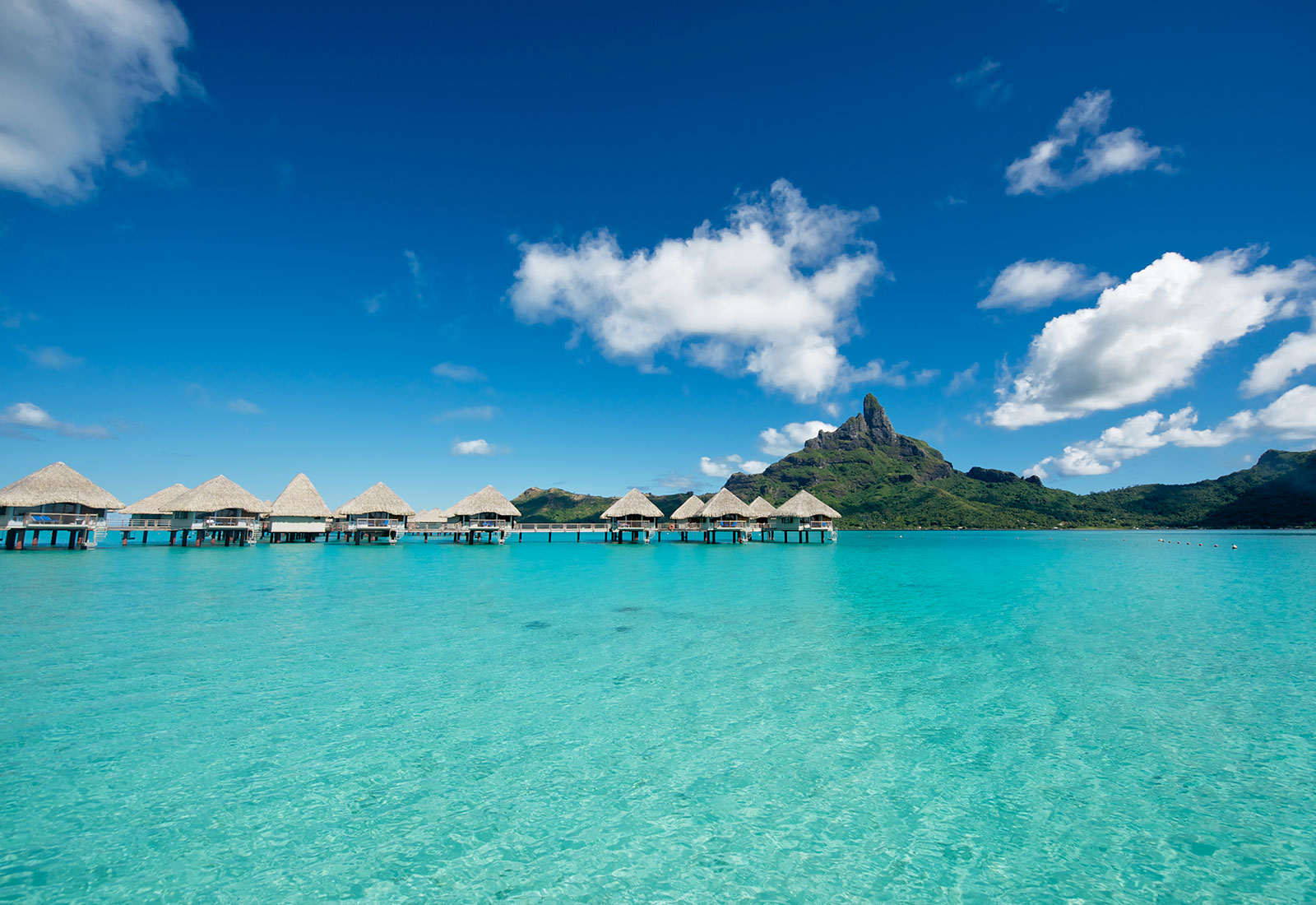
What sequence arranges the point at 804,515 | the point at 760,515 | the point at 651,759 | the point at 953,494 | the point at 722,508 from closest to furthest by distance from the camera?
the point at 651,759 < the point at 804,515 < the point at 722,508 < the point at 760,515 < the point at 953,494

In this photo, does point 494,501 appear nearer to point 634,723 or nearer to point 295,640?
point 295,640

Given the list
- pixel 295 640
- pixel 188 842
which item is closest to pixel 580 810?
pixel 188 842

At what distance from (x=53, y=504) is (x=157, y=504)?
27.2 ft

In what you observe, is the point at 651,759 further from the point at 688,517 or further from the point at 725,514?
the point at 688,517

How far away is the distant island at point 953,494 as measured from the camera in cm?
10050

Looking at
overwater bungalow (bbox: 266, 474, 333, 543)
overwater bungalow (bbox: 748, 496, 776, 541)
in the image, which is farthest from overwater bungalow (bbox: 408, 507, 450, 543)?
overwater bungalow (bbox: 748, 496, 776, 541)

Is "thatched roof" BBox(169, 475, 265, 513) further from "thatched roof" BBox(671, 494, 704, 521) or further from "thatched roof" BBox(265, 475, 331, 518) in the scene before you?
"thatched roof" BBox(671, 494, 704, 521)

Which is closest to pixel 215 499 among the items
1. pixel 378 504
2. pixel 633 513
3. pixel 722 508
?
pixel 378 504

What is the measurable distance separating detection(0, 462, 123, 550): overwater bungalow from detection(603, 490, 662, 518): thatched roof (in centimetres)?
3642

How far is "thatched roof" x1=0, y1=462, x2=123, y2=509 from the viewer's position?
3381 cm

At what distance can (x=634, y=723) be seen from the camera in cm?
769

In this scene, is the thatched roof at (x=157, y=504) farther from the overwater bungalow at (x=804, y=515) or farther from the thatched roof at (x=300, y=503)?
the overwater bungalow at (x=804, y=515)

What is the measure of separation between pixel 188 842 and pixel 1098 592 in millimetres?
27395

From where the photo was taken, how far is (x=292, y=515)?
47500 millimetres
